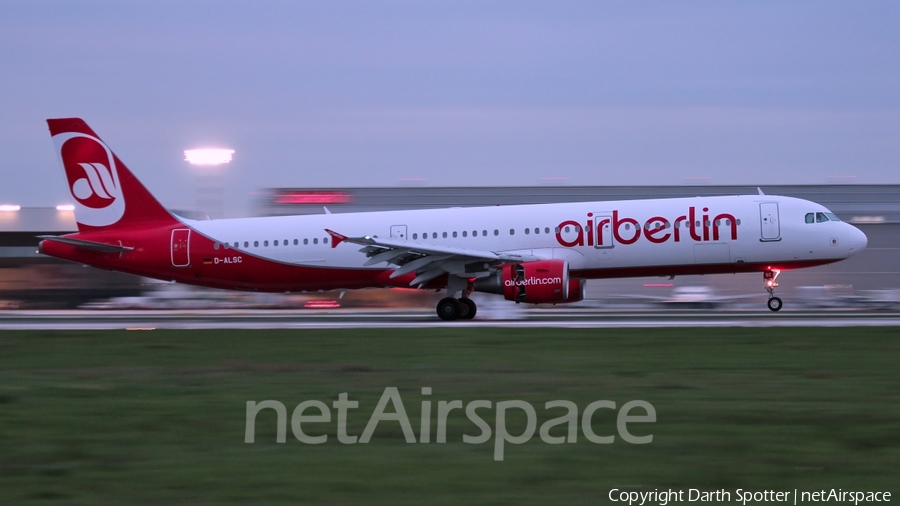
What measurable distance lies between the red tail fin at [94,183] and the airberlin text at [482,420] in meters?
18.7

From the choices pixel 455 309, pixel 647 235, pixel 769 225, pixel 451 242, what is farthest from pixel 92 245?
pixel 769 225

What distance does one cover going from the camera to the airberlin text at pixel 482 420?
30.6 feet

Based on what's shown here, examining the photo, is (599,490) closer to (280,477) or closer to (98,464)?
(280,477)

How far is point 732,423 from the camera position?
9.97 metres

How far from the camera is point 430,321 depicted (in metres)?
25.8

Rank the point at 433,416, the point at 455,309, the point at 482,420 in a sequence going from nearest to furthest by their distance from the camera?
the point at 482,420
the point at 433,416
the point at 455,309

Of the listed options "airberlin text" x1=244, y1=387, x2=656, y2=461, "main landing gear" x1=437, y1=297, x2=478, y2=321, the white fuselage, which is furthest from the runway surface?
"airberlin text" x1=244, y1=387, x2=656, y2=461

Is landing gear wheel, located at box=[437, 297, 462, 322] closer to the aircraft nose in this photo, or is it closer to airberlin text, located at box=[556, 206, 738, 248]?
airberlin text, located at box=[556, 206, 738, 248]

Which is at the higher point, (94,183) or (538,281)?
(94,183)

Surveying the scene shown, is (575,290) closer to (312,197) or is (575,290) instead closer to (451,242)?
(451,242)

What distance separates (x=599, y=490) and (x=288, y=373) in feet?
25.5

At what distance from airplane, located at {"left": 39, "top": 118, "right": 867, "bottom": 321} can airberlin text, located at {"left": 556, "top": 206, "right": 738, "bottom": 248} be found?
1.1 inches

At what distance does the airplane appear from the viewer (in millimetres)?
25375

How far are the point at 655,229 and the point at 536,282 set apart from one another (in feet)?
12.7
